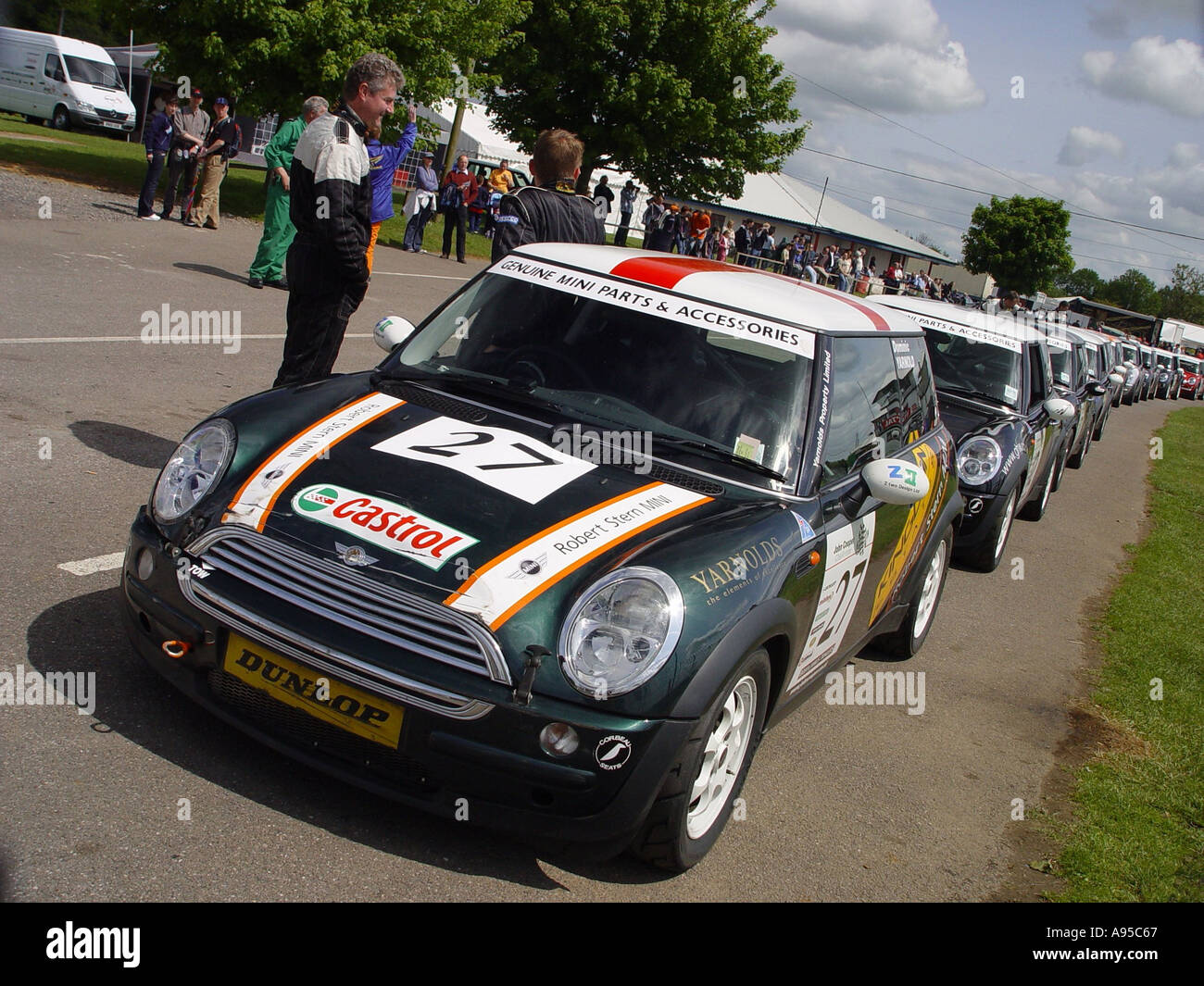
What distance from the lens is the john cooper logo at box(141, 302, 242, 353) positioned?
9227 millimetres

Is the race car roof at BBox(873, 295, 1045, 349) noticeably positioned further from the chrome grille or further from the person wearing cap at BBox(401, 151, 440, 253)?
the person wearing cap at BBox(401, 151, 440, 253)

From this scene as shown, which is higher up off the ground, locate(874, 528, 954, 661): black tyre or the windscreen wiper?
the windscreen wiper

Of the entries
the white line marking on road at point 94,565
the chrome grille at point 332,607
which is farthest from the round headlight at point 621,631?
the white line marking on road at point 94,565

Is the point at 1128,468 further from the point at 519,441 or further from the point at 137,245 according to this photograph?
the point at 519,441

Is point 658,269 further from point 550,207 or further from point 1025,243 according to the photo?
point 1025,243

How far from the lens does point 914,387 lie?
5438mm

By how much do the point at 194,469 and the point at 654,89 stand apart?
31.6m

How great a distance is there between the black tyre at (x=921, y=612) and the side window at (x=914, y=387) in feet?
1.99

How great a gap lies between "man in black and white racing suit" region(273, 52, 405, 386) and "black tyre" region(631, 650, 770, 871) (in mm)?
2731

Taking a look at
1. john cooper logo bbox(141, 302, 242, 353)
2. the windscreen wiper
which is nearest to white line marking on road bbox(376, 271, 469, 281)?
john cooper logo bbox(141, 302, 242, 353)

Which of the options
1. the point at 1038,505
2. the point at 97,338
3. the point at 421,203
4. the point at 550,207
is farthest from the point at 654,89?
the point at 550,207

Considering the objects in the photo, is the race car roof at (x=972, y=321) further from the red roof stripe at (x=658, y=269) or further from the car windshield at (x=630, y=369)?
the car windshield at (x=630, y=369)

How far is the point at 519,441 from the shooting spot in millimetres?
3850

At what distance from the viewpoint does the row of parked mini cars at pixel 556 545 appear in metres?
3.03
